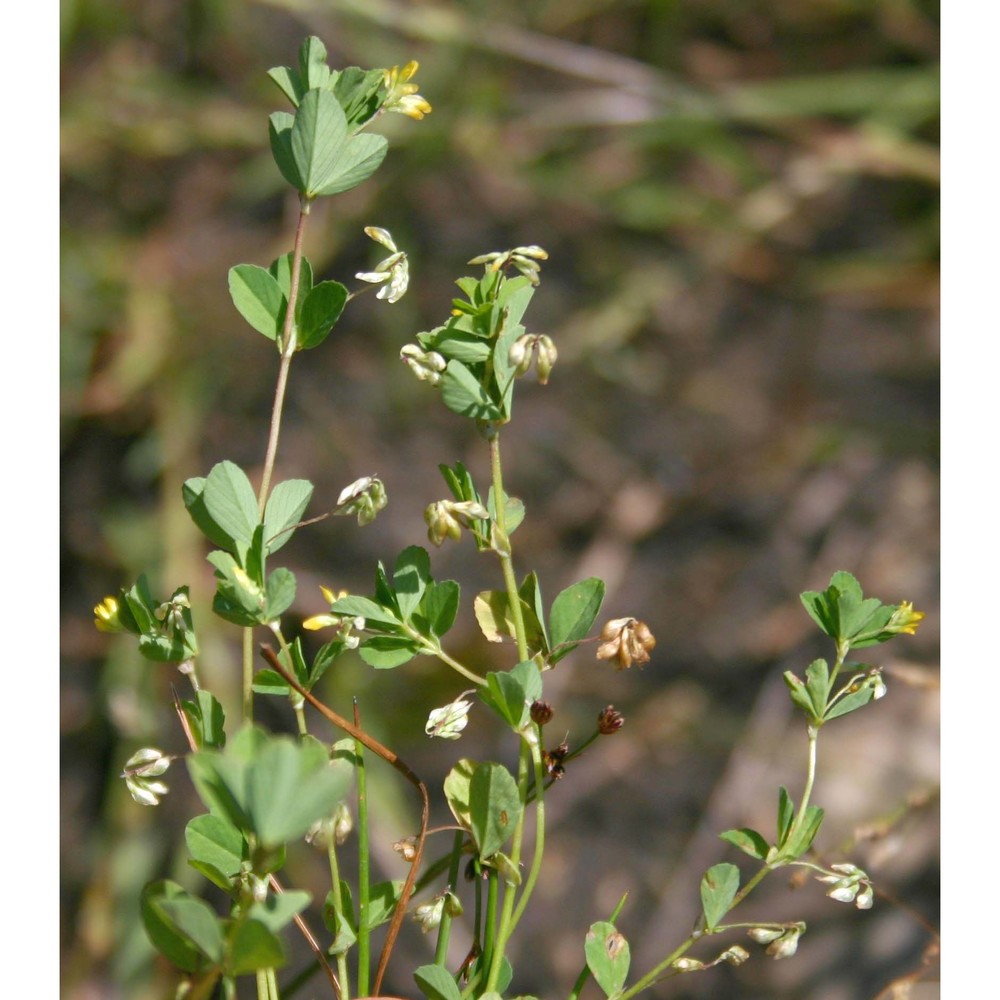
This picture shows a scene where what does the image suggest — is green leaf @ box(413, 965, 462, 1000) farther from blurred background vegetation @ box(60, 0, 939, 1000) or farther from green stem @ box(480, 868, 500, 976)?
blurred background vegetation @ box(60, 0, 939, 1000)

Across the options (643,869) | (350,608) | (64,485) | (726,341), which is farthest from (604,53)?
(350,608)

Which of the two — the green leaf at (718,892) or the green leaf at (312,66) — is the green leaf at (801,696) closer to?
the green leaf at (718,892)

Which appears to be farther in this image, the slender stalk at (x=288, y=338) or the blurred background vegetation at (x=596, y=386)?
the blurred background vegetation at (x=596, y=386)

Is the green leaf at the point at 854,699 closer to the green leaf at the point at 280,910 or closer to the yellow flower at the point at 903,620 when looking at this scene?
the yellow flower at the point at 903,620

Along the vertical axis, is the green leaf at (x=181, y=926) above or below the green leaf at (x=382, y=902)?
above

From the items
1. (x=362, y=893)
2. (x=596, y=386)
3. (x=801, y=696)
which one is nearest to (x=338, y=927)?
(x=362, y=893)

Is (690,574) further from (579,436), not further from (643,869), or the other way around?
(643,869)

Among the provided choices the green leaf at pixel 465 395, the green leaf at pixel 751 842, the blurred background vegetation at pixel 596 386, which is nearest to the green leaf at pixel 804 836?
the green leaf at pixel 751 842
